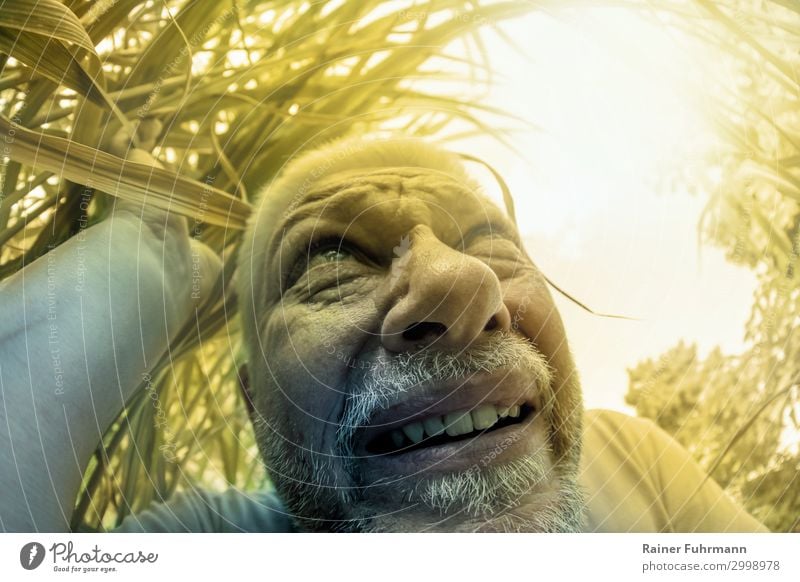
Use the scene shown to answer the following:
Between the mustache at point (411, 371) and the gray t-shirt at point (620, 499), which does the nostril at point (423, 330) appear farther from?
the gray t-shirt at point (620, 499)

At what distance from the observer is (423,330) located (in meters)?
0.72

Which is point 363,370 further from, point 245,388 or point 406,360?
point 245,388

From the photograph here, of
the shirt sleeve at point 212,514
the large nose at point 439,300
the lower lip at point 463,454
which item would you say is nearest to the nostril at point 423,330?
the large nose at point 439,300

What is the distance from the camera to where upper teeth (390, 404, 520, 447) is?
74 cm

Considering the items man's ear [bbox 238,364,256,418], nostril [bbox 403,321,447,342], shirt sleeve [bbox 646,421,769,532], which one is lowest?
shirt sleeve [bbox 646,421,769,532]

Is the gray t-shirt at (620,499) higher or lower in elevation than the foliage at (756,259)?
lower

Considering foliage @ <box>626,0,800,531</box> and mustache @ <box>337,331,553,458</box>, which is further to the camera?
foliage @ <box>626,0,800,531</box>

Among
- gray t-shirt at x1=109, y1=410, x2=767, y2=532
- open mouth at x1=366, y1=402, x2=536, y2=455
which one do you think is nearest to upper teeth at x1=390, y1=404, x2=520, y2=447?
open mouth at x1=366, y1=402, x2=536, y2=455

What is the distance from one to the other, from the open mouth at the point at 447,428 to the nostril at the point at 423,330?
0.08 meters

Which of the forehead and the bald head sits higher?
the forehead

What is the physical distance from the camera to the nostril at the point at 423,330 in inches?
28.2

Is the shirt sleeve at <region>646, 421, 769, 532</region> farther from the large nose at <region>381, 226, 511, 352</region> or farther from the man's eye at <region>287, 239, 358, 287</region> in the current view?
the man's eye at <region>287, 239, 358, 287</region>
